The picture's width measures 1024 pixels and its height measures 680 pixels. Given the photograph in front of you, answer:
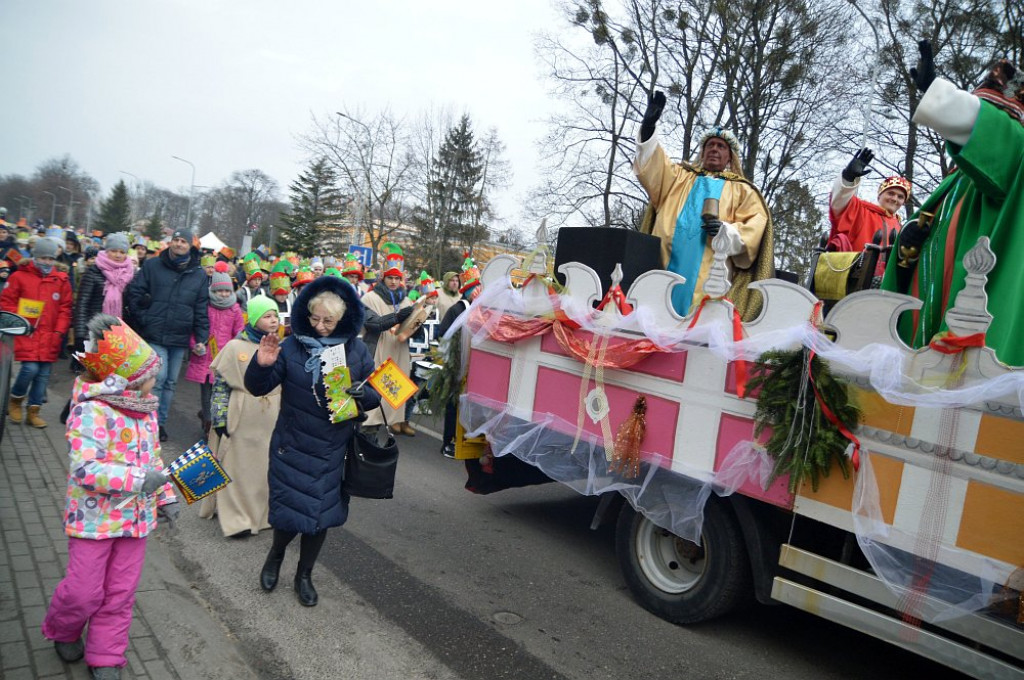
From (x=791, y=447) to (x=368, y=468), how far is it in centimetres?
221

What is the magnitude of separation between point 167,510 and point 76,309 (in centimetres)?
508

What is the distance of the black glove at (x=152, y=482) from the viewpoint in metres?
2.95

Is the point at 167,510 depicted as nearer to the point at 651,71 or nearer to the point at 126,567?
the point at 126,567

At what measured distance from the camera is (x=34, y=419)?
22.9 ft

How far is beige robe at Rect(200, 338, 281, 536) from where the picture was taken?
16.2 ft

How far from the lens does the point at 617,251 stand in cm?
489

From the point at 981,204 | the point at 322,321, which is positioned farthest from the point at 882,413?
the point at 322,321

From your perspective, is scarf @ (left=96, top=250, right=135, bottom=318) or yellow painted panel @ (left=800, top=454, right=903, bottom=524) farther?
scarf @ (left=96, top=250, right=135, bottom=318)

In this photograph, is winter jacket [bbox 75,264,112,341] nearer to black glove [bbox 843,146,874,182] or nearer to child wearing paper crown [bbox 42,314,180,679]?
child wearing paper crown [bbox 42,314,180,679]

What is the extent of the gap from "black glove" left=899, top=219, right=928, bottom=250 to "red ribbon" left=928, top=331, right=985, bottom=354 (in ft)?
4.28

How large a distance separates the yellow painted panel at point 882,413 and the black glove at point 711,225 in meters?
2.09

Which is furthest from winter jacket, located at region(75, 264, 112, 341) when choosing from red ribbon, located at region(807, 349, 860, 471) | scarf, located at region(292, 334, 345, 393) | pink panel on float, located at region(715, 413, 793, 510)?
red ribbon, located at region(807, 349, 860, 471)

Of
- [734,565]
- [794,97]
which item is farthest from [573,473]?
[794,97]

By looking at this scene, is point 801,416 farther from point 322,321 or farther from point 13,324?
point 13,324
